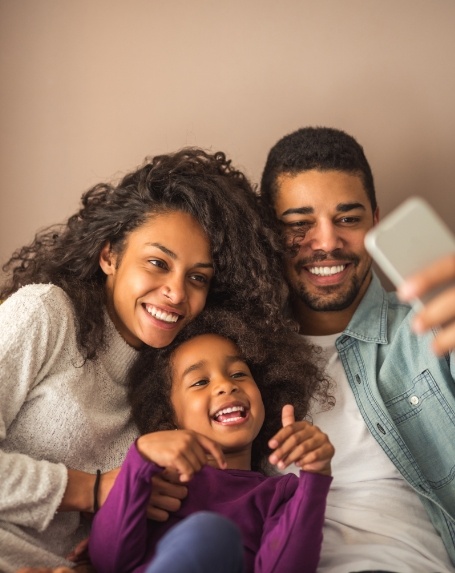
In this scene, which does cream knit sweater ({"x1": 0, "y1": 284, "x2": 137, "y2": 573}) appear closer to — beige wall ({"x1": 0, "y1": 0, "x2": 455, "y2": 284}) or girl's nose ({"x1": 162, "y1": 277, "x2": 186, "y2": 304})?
girl's nose ({"x1": 162, "y1": 277, "x2": 186, "y2": 304})

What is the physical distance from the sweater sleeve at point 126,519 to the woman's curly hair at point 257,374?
29cm

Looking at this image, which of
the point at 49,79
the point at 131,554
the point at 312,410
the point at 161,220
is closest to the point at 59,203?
the point at 49,79

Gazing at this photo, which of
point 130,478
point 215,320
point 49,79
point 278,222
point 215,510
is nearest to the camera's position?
point 130,478

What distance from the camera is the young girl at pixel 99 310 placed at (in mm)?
1148

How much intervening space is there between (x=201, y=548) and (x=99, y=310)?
0.66m

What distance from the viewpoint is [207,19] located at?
1.81m

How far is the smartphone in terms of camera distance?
864 mm

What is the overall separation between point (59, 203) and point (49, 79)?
1.05ft

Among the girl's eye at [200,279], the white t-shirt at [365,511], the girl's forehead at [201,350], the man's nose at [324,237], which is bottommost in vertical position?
the white t-shirt at [365,511]

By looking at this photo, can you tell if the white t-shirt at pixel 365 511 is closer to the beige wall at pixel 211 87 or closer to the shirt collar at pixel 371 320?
the shirt collar at pixel 371 320

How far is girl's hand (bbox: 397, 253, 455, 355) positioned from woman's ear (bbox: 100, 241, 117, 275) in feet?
2.48

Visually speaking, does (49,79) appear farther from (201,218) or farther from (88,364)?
(88,364)

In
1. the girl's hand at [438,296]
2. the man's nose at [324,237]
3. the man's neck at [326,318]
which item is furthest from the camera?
the man's neck at [326,318]

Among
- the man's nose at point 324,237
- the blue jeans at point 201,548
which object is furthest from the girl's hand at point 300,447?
the man's nose at point 324,237
